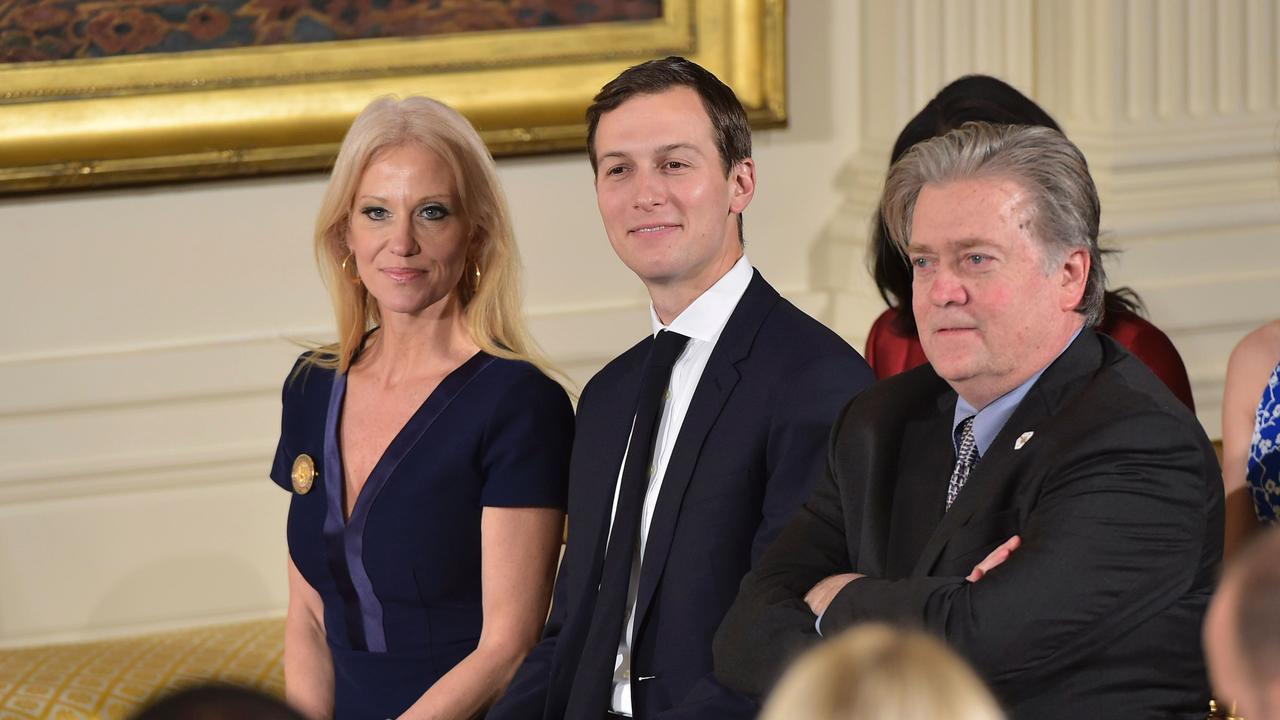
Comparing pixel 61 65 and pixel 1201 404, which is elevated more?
pixel 61 65

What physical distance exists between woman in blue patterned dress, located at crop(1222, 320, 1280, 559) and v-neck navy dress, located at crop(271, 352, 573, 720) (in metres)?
1.23

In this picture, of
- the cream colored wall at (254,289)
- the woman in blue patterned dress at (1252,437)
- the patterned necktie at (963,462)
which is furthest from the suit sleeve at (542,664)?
the cream colored wall at (254,289)

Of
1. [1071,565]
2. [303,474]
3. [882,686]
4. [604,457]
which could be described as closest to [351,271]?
[303,474]

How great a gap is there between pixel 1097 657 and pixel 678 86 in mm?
1193

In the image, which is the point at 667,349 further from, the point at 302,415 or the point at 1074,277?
the point at 302,415

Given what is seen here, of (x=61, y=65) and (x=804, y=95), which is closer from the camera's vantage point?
(x=61, y=65)

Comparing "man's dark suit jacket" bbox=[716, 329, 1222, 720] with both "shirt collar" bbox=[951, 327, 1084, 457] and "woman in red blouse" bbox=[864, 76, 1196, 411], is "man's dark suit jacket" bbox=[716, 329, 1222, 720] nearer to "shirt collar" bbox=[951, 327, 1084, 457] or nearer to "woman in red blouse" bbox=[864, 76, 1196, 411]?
"shirt collar" bbox=[951, 327, 1084, 457]

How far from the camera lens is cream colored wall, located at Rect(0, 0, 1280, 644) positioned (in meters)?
4.25

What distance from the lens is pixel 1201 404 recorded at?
13.9 feet

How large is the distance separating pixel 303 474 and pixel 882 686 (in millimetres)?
2143

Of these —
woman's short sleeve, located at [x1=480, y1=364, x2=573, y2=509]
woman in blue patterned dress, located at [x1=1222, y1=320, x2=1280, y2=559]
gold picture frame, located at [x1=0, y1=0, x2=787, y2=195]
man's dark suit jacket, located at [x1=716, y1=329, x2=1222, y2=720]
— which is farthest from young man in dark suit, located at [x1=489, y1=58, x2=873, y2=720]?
gold picture frame, located at [x1=0, y1=0, x2=787, y2=195]

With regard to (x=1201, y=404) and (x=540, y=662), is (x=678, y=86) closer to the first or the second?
(x=540, y=662)

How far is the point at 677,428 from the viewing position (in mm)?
2684

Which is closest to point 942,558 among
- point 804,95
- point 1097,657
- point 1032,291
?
point 1097,657
